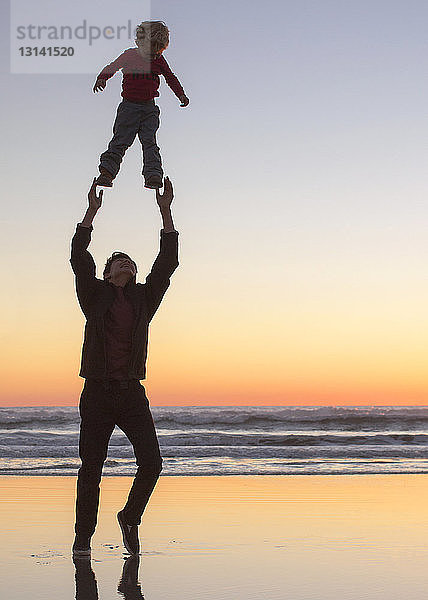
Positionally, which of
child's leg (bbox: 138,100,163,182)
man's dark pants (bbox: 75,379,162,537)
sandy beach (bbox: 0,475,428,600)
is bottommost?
sandy beach (bbox: 0,475,428,600)

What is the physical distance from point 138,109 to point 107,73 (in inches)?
11.0

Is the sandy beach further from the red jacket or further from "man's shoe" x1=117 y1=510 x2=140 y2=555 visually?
the red jacket

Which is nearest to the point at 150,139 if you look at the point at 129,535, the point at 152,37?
the point at 152,37

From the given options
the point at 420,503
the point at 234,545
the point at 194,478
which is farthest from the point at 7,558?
the point at 194,478

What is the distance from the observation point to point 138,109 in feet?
17.1

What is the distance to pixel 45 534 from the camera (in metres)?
6.98

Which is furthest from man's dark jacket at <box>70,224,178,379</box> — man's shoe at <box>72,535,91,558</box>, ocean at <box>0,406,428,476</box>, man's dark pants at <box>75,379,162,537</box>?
ocean at <box>0,406,428,476</box>

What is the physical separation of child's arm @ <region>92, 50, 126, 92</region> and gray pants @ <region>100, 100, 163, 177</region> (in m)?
0.20

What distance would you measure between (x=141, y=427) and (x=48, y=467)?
8982 millimetres

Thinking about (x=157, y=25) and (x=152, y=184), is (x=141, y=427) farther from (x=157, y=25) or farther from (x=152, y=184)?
(x=157, y=25)

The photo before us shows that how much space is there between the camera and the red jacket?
5137mm

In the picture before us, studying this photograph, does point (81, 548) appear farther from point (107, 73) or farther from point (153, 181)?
point (107, 73)

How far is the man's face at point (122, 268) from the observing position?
574 centimetres

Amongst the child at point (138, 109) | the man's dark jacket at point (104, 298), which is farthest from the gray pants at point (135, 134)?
the man's dark jacket at point (104, 298)
